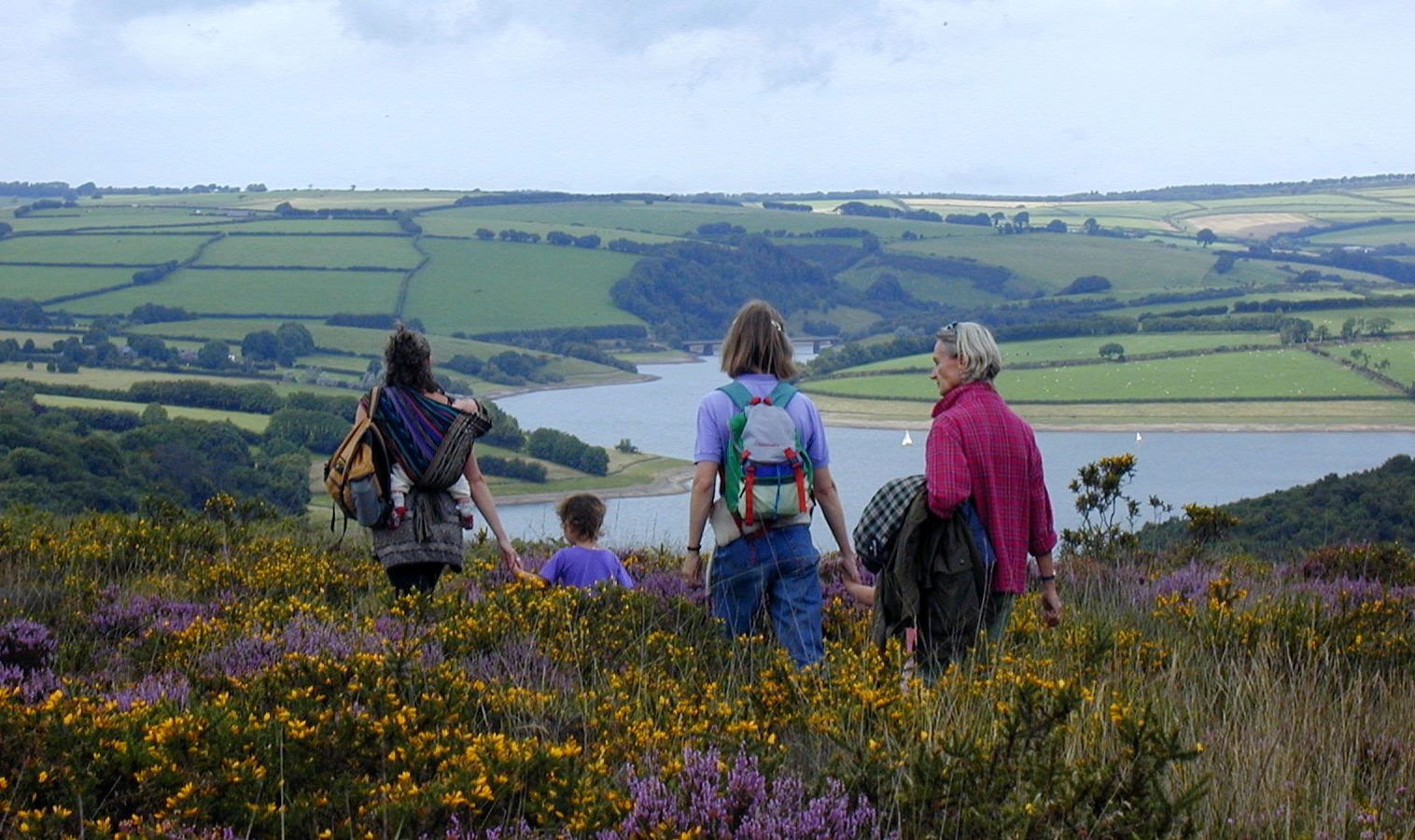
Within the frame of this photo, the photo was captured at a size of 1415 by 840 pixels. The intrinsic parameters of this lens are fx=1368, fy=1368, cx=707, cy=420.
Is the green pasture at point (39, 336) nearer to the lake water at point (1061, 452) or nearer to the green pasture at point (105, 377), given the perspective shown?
the green pasture at point (105, 377)

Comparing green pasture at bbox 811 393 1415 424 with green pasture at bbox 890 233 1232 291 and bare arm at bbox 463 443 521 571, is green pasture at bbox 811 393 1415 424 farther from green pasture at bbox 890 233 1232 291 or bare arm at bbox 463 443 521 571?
green pasture at bbox 890 233 1232 291

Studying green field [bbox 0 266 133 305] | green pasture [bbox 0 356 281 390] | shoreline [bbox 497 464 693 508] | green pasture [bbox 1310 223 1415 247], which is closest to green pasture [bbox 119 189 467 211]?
green field [bbox 0 266 133 305]

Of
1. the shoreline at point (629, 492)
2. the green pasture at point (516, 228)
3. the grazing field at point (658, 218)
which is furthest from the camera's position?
the grazing field at point (658, 218)

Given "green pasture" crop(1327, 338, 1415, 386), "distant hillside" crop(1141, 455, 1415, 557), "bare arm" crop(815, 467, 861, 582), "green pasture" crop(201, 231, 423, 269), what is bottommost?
"green pasture" crop(1327, 338, 1415, 386)

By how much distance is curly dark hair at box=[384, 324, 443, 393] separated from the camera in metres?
6.97

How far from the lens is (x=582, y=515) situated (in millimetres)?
7363

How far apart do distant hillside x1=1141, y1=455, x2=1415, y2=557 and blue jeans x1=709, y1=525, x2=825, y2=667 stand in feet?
33.7

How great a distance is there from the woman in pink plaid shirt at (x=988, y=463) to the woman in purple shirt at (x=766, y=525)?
71 centimetres

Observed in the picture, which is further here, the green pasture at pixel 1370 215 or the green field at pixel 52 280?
the green pasture at pixel 1370 215

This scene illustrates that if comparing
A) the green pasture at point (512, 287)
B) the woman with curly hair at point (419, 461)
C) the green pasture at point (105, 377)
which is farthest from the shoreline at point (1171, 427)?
the woman with curly hair at point (419, 461)

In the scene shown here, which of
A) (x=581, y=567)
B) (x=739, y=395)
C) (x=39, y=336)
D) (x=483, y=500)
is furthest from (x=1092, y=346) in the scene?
(x=739, y=395)

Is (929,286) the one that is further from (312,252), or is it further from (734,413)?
(734,413)

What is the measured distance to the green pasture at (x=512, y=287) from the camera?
346 ft

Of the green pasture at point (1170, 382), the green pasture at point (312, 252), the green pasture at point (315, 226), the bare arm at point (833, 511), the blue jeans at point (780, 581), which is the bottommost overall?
the green pasture at point (1170, 382)
